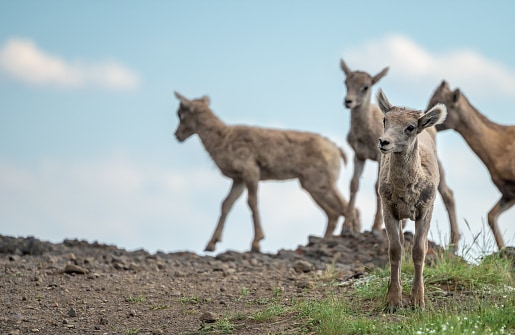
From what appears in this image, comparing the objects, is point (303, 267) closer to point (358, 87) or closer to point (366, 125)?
point (366, 125)

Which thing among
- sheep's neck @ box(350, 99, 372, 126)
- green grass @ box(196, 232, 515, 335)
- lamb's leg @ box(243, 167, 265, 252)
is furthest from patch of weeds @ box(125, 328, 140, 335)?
lamb's leg @ box(243, 167, 265, 252)

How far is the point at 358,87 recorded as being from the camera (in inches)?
628

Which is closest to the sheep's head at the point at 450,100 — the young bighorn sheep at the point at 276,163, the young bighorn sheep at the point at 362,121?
the young bighorn sheep at the point at 362,121

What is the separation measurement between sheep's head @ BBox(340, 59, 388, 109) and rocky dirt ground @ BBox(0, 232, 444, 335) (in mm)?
2387

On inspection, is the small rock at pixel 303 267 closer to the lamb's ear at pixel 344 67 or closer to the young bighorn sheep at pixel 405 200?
the lamb's ear at pixel 344 67

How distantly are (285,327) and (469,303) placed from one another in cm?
189

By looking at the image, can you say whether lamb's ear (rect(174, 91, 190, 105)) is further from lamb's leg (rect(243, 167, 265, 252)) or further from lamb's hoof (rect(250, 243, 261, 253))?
lamb's hoof (rect(250, 243, 261, 253))

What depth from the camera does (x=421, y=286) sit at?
916cm

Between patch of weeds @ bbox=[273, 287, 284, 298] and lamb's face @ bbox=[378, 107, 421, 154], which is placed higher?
lamb's face @ bbox=[378, 107, 421, 154]

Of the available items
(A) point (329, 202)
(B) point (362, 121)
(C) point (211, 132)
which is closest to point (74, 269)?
(B) point (362, 121)

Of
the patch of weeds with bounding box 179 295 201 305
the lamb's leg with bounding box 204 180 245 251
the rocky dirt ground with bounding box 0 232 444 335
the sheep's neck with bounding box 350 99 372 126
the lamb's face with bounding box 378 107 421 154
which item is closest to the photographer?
the lamb's face with bounding box 378 107 421 154

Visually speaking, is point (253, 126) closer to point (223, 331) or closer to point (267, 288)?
point (267, 288)

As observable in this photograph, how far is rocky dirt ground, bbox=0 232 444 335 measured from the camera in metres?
10.2

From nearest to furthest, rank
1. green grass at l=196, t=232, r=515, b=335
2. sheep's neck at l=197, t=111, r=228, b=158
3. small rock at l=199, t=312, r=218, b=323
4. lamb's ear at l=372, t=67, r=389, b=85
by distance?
1. green grass at l=196, t=232, r=515, b=335
2. small rock at l=199, t=312, r=218, b=323
3. lamb's ear at l=372, t=67, r=389, b=85
4. sheep's neck at l=197, t=111, r=228, b=158
